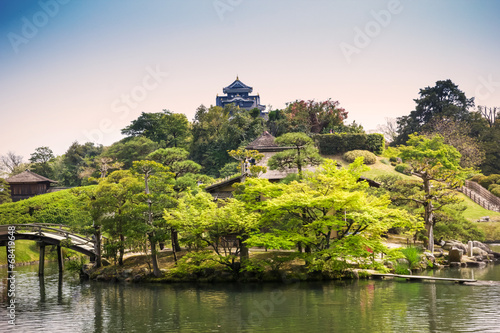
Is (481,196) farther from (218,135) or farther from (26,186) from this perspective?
(26,186)

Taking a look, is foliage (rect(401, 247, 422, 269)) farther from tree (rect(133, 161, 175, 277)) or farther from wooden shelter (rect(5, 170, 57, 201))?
wooden shelter (rect(5, 170, 57, 201))

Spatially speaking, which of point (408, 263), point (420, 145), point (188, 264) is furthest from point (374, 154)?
point (188, 264)

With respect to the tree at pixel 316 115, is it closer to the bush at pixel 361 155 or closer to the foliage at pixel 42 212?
the bush at pixel 361 155

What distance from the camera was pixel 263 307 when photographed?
18953mm

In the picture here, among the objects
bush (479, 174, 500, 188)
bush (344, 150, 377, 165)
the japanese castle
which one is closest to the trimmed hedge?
bush (344, 150, 377, 165)

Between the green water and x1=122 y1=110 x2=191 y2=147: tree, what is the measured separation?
4025 cm

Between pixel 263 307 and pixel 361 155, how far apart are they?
1486 inches

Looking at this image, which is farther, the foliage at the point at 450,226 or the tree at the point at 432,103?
the tree at the point at 432,103

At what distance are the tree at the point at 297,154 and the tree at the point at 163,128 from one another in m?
33.7

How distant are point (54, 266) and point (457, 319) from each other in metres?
28.8

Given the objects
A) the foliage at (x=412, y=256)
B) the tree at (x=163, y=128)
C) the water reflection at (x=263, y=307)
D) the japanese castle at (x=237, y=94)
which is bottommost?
the water reflection at (x=263, y=307)

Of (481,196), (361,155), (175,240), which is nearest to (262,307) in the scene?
(175,240)

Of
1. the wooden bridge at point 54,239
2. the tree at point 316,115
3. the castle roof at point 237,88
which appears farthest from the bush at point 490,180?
the castle roof at point 237,88

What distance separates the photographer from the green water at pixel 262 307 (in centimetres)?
1633
